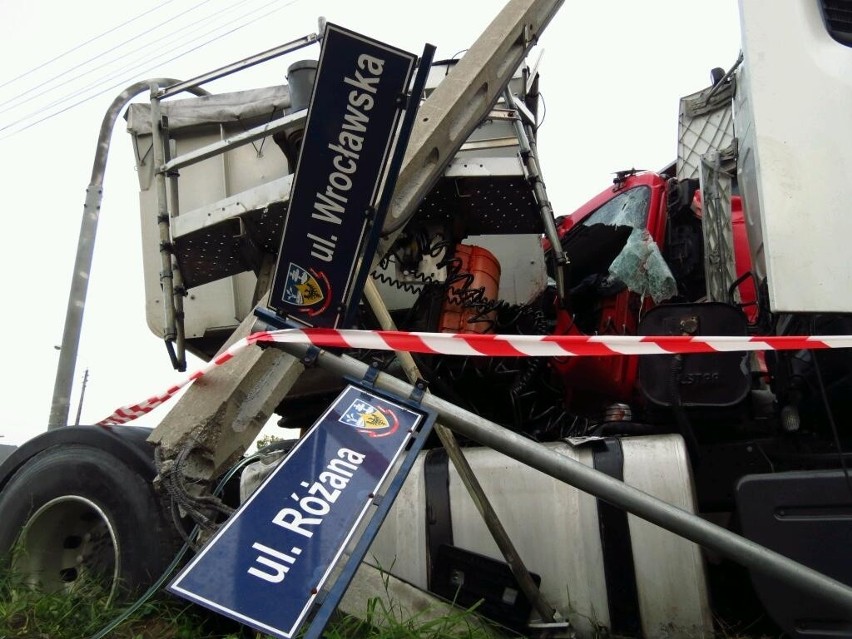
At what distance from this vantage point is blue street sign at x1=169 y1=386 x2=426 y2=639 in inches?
63.5

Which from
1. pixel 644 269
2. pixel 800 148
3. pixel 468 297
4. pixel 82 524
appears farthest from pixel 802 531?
pixel 82 524

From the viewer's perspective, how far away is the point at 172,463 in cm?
250

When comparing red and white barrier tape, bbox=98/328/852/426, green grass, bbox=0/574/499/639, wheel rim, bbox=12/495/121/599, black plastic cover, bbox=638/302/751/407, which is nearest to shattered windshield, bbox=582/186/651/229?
black plastic cover, bbox=638/302/751/407

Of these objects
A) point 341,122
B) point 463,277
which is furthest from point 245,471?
point 341,122

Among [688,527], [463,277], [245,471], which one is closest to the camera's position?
[688,527]

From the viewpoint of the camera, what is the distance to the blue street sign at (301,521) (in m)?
1.61

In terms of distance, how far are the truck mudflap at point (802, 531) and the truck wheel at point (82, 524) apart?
206cm

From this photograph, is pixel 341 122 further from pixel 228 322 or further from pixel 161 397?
pixel 228 322

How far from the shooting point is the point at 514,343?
2.30m

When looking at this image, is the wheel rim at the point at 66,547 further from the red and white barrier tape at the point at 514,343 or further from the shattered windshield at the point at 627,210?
the shattered windshield at the point at 627,210

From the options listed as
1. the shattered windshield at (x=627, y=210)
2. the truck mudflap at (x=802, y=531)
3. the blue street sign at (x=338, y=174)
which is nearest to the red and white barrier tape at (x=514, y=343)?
the blue street sign at (x=338, y=174)

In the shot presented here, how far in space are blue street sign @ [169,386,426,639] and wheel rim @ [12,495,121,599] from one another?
1346 millimetres

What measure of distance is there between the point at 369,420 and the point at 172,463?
89cm

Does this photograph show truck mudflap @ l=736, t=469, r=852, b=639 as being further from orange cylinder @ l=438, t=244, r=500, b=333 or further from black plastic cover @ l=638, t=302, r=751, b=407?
orange cylinder @ l=438, t=244, r=500, b=333
